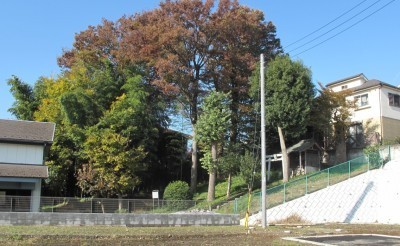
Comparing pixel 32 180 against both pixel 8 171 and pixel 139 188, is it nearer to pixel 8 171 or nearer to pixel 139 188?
pixel 8 171

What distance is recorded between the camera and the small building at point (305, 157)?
135ft

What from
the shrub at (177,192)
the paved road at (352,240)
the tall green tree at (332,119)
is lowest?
the paved road at (352,240)

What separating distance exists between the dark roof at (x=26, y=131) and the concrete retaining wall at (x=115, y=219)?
13.8 metres

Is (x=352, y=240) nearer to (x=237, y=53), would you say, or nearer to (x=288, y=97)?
(x=288, y=97)

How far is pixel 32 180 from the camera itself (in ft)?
109

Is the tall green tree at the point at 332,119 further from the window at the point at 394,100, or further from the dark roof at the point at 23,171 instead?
the dark roof at the point at 23,171

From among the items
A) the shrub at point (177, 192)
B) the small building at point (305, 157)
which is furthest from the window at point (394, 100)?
the shrub at point (177, 192)

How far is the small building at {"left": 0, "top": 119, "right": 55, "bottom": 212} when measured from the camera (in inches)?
1299

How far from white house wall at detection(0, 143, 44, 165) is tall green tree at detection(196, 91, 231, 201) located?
13199mm

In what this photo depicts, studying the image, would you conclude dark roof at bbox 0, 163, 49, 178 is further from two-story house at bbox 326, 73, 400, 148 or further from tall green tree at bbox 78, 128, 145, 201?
two-story house at bbox 326, 73, 400, 148

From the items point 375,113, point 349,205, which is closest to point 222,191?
point 349,205

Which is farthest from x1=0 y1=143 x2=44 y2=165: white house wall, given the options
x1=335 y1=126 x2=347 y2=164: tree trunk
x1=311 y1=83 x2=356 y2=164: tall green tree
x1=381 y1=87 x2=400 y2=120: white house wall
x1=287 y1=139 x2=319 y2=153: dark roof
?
x1=381 y1=87 x2=400 y2=120: white house wall

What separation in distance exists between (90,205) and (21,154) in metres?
Result: 8.82

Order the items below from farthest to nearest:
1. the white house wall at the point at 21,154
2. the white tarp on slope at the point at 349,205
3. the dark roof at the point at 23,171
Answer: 1. the white house wall at the point at 21,154
2. the dark roof at the point at 23,171
3. the white tarp on slope at the point at 349,205
